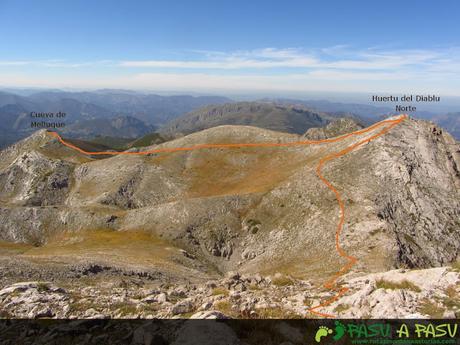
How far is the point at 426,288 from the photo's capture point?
62.1 ft

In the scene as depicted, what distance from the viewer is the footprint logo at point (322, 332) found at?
14.1 meters

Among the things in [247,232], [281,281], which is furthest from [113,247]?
[281,281]

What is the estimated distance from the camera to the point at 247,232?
2554 inches

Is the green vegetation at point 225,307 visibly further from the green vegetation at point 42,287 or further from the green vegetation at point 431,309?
the green vegetation at point 42,287

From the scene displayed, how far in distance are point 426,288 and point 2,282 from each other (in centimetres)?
3581

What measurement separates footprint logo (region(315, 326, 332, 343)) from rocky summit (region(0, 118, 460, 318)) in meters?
2.33

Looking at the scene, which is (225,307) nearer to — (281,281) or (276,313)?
(276,313)

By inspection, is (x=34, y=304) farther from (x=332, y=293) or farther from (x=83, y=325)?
(x=332, y=293)

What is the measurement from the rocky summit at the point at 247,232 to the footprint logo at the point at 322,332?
233cm

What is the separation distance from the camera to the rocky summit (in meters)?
19.8

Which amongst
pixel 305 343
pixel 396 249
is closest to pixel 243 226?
pixel 396 249

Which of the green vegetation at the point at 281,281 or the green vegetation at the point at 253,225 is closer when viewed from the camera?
the green vegetation at the point at 281,281

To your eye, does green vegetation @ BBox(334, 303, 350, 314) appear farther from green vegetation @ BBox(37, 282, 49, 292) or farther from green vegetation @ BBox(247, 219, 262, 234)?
green vegetation @ BBox(247, 219, 262, 234)

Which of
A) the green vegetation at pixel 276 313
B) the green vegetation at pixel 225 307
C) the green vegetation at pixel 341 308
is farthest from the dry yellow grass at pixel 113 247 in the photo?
the green vegetation at pixel 341 308
